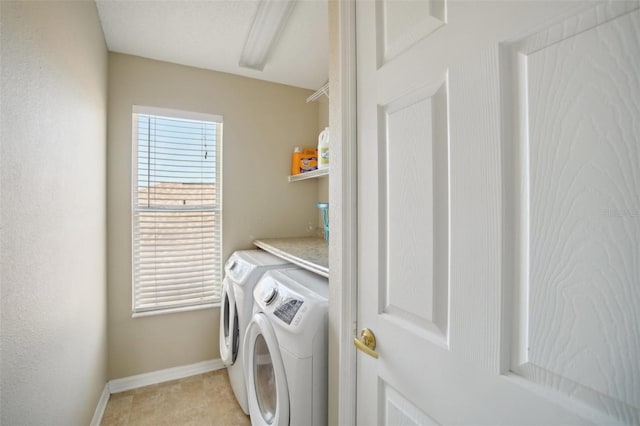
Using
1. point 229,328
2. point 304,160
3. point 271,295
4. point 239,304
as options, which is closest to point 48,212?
point 271,295

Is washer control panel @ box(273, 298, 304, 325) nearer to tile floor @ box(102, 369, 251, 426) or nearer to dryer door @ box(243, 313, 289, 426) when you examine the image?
dryer door @ box(243, 313, 289, 426)

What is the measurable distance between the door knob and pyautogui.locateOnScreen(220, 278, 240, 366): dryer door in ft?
3.97

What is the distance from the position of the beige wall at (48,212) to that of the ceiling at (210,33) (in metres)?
0.23

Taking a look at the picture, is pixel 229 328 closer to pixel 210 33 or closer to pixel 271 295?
pixel 271 295

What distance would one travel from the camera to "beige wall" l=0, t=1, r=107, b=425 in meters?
0.81

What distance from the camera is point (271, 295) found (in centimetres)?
140

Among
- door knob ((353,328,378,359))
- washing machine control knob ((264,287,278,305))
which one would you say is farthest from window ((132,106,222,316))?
door knob ((353,328,378,359))

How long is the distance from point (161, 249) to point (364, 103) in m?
2.14

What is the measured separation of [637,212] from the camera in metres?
0.39

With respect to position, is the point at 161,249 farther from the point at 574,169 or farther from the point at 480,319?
the point at 574,169

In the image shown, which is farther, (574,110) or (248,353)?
(248,353)

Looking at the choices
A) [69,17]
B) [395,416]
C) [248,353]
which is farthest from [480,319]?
[69,17]

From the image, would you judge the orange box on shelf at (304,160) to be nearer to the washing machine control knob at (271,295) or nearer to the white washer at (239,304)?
the white washer at (239,304)

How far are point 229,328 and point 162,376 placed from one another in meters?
0.89
